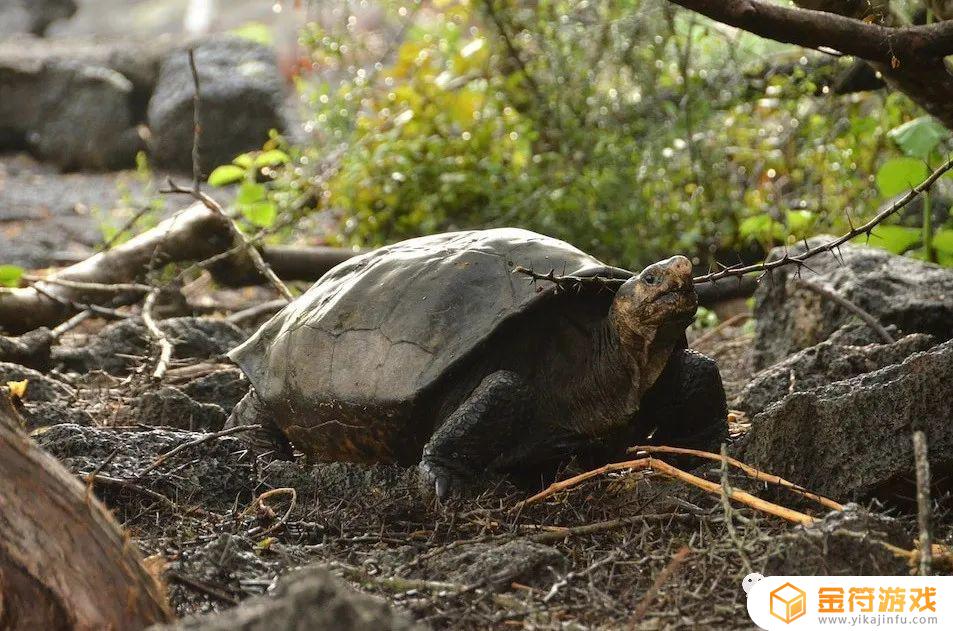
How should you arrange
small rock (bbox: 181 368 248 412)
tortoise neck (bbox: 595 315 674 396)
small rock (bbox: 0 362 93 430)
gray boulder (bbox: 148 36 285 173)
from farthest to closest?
gray boulder (bbox: 148 36 285 173), small rock (bbox: 181 368 248 412), small rock (bbox: 0 362 93 430), tortoise neck (bbox: 595 315 674 396)

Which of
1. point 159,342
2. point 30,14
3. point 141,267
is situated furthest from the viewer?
point 30,14

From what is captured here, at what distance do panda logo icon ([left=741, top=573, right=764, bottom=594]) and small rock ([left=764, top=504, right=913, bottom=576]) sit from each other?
0.07 ft

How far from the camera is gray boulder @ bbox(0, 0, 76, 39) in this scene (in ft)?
55.1

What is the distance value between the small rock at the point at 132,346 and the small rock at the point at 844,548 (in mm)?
3283

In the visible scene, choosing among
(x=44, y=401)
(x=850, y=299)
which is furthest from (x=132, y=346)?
(x=850, y=299)

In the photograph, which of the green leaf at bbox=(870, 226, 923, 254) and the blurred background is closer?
the green leaf at bbox=(870, 226, 923, 254)

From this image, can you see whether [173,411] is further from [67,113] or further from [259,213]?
[67,113]

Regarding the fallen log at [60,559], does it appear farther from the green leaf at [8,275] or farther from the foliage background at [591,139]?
the foliage background at [591,139]

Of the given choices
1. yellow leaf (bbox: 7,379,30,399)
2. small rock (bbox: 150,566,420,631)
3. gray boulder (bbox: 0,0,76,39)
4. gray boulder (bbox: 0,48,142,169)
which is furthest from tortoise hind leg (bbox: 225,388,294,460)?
gray boulder (bbox: 0,0,76,39)

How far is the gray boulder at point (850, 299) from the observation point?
4.28 meters

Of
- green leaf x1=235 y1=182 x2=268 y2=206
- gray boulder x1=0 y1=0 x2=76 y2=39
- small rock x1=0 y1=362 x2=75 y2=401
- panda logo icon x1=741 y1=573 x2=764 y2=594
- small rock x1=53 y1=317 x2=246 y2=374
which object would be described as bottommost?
small rock x1=53 y1=317 x2=246 y2=374

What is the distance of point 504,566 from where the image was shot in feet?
7.87

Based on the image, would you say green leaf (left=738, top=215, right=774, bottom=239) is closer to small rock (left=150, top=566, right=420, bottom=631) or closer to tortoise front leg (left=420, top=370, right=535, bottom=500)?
tortoise front leg (left=420, top=370, right=535, bottom=500)

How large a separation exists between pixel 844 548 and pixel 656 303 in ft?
3.48
